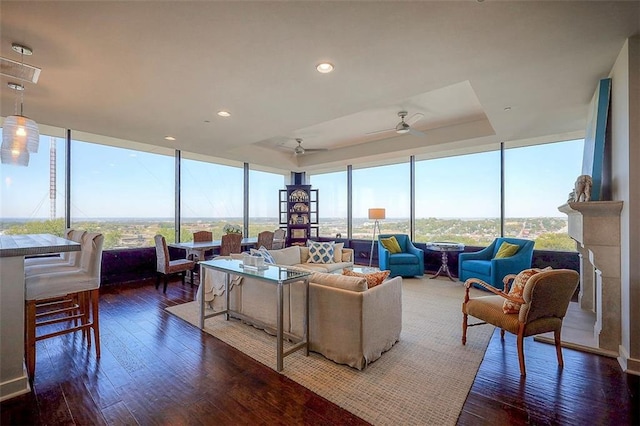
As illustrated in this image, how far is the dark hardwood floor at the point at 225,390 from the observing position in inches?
73.9

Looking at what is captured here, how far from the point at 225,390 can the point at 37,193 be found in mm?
4954

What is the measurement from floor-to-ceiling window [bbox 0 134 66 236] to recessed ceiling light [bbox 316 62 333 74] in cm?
490

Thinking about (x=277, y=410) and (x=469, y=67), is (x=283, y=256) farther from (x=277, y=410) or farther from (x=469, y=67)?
(x=469, y=67)

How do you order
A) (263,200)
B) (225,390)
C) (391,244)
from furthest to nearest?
(263,200), (391,244), (225,390)

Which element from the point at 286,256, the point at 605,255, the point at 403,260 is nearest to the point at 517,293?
the point at 605,255

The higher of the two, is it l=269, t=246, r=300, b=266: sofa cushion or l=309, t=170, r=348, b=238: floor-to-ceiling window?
l=309, t=170, r=348, b=238: floor-to-ceiling window

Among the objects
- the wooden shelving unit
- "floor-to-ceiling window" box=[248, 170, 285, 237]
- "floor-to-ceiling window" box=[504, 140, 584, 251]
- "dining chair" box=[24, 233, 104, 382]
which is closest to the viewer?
"dining chair" box=[24, 233, 104, 382]

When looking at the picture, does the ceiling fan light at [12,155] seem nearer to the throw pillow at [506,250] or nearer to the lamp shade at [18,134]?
the lamp shade at [18,134]

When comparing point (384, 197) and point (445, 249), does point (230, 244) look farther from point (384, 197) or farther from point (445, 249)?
point (445, 249)

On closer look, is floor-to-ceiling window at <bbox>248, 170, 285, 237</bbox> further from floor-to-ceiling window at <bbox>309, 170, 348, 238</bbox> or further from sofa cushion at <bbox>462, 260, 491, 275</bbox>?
sofa cushion at <bbox>462, 260, 491, 275</bbox>

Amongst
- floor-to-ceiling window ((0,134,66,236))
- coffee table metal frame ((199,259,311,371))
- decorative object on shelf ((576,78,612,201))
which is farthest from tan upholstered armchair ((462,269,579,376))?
floor-to-ceiling window ((0,134,66,236))

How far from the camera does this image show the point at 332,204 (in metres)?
8.41

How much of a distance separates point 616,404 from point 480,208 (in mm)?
4432

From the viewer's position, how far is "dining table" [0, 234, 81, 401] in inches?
79.7
